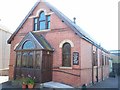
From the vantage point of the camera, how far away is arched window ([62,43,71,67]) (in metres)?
15.6

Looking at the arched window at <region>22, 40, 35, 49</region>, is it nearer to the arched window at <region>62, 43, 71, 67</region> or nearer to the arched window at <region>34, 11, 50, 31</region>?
the arched window at <region>34, 11, 50, 31</region>

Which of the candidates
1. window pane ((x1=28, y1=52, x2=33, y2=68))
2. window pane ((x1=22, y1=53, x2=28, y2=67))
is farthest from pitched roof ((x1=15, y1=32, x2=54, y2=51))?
window pane ((x1=28, y1=52, x2=33, y2=68))

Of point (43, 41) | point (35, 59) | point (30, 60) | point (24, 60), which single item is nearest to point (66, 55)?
point (43, 41)

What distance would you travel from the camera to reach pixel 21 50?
1602cm

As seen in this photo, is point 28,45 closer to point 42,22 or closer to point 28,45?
point 28,45

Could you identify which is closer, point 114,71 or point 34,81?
point 34,81

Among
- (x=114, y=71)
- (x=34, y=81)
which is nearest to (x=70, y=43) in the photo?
(x=34, y=81)

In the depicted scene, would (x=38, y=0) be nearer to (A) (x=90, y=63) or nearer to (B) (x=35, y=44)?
(B) (x=35, y=44)

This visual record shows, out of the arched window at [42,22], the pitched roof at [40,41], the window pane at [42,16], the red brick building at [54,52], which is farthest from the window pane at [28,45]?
the window pane at [42,16]

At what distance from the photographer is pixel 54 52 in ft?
53.3

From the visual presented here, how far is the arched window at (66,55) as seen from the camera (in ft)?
51.2

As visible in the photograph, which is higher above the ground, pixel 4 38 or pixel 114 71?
pixel 4 38

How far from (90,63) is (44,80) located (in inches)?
225

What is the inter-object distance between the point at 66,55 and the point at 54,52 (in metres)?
1.24
